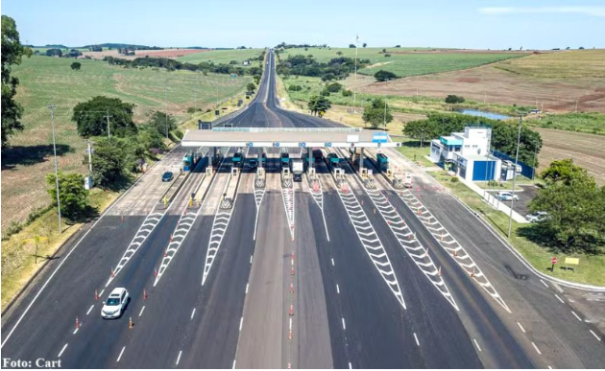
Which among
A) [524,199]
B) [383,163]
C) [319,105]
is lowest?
[524,199]

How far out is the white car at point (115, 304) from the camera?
42.1 metres

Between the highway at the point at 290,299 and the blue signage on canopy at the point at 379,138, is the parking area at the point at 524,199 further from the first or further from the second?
the blue signage on canopy at the point at 379,138

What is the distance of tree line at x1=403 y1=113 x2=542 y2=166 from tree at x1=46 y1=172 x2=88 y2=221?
253 feet

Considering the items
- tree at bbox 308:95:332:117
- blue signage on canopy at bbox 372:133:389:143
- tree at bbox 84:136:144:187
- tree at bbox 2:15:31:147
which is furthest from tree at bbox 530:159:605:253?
tree at bbox 308:95:332:117

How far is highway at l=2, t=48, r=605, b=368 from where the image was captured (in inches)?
1491

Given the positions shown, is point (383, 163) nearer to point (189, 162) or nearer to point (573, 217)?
point (189, 162)

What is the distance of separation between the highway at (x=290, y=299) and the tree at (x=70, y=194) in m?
3.61

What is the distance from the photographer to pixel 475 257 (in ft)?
186

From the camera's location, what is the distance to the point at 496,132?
107 meters

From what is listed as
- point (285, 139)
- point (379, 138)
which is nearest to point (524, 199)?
point (379, 138)

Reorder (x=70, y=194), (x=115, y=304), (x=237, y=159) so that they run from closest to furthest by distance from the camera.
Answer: (x=115, y=304) → (x=70, y=194) → (x=237, y=159)

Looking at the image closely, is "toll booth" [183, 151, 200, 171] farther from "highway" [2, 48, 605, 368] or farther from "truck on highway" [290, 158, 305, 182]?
"highway" [2, 48, 605, 368]

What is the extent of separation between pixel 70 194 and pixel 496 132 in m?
82.4

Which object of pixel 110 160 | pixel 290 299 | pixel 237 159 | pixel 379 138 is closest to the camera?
pixel 290 299
